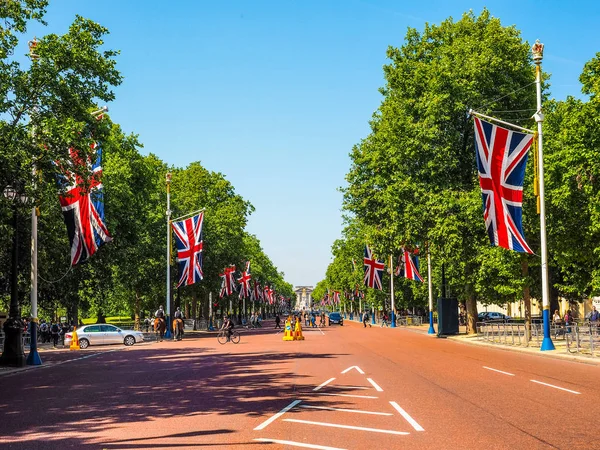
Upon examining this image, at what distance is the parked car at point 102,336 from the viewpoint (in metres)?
44.6

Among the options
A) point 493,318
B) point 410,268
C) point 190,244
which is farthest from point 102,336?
point 493,318

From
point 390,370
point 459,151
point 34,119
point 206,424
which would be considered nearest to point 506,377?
point 390,370

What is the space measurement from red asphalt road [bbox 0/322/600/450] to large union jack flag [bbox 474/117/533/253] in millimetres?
5554

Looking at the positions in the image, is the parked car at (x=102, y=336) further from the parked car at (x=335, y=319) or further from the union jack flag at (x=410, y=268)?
the parked car at (x=335, y=319)

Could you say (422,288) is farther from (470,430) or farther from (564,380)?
(470,430)

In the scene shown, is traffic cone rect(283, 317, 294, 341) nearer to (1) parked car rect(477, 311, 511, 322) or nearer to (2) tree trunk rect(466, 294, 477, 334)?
(2) tree trunk rect(466, 294, 477, 334)

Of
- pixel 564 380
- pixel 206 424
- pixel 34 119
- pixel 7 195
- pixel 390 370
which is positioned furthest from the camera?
pixel 7 195

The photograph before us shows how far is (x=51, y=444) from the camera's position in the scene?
9.74 m

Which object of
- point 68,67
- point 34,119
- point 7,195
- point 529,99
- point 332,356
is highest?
point 529,99

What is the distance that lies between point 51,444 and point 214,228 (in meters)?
57.8

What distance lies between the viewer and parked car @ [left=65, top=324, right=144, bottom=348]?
146ft

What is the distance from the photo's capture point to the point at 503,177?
26969 mm

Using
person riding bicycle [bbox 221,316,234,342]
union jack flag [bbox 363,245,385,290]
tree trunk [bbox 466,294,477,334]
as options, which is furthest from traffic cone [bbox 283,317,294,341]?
union jack flag [bbox 363,245,385,290]

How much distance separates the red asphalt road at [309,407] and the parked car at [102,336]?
70.2ft
